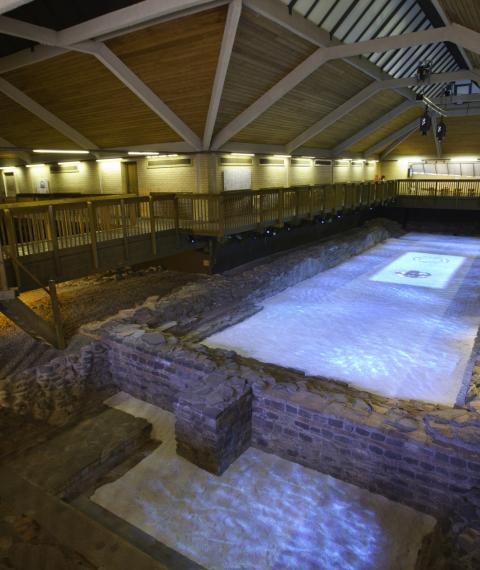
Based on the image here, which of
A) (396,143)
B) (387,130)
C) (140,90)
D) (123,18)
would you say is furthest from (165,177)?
(396,143)

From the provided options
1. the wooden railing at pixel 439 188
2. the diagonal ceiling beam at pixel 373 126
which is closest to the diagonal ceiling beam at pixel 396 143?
the wooden railing at pixel 439 188

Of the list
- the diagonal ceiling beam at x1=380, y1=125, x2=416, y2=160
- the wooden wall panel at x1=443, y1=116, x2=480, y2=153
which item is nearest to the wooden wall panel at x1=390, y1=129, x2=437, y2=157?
the diagonal ceiling beam at x1=380, y1=125, x2=416, y2=160

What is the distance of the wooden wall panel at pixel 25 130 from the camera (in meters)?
16.4

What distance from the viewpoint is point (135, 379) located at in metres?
9.04

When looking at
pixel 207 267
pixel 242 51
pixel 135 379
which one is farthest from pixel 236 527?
pixel 242 51

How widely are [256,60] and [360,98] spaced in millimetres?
7715

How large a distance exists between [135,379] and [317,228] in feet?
53.1

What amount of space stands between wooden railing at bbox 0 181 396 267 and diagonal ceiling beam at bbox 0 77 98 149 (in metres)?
4.41

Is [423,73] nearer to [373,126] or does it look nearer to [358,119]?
[358,119]

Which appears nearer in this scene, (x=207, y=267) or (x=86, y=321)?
(x=86, y=321)

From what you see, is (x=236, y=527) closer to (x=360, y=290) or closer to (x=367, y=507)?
(x=367, y=507)

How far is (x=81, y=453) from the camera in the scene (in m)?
6.78

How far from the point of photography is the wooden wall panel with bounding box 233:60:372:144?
15.6m

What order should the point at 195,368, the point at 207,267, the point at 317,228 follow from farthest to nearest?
the point at 317,228
the point at 207,267
the point at 195,368
